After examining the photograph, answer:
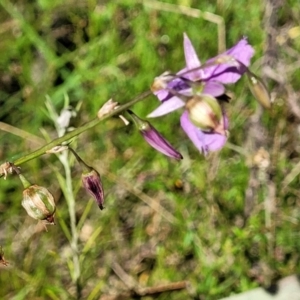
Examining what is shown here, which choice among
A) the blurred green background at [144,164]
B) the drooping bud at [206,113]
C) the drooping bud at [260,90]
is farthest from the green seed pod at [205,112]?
the blurred green background at [144,164]

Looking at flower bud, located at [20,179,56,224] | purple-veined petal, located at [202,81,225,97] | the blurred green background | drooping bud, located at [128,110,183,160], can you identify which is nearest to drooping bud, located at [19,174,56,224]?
flower bud, located at [20,179,56,224]

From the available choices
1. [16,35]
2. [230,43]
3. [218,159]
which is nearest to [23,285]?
[218,159]

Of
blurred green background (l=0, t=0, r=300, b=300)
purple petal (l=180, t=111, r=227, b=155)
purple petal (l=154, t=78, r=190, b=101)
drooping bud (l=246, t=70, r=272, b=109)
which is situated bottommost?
blurred green background (l=0, t=0, r=300, b=300)

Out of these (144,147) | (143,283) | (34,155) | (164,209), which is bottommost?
(143,283)

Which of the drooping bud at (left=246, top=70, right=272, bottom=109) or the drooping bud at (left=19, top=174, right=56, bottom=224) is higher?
the drooping bud at (left=246, top=70, right=272, bottom=109)

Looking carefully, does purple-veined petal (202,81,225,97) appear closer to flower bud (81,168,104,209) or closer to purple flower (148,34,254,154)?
purple flower (148,34,254,154)

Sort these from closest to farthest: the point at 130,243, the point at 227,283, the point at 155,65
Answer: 1. the point at 227,283
2. the point at 130,243
3. the point at 155,65

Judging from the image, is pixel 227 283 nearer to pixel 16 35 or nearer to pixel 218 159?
pixel 218 159
